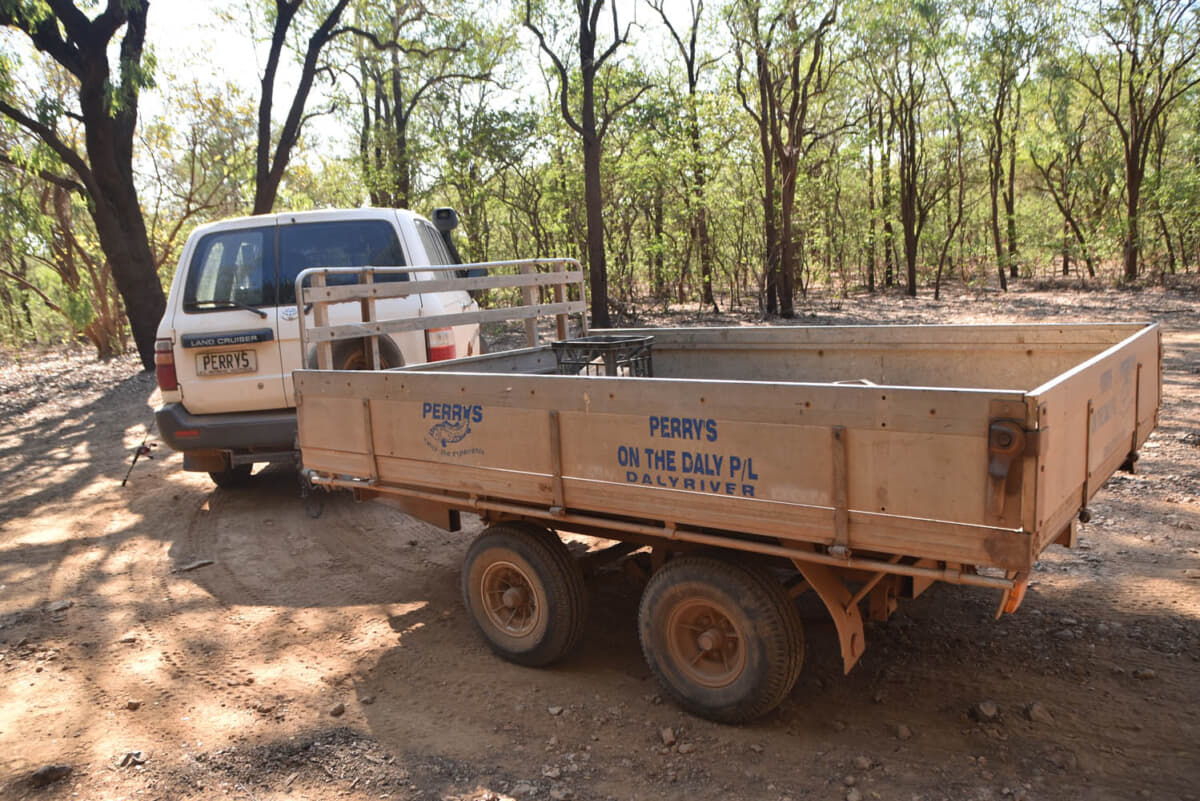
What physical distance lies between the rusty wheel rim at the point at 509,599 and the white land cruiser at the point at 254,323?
7.56ft

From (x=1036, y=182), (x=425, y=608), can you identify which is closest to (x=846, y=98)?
(x=1036, y=182)

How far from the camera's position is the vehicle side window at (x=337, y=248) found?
633cm

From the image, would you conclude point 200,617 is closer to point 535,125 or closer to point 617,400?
point 617,400

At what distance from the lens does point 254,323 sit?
245 inches

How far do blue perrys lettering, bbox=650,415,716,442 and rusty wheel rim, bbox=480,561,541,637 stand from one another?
120 cm

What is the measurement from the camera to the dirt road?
309 centimetres

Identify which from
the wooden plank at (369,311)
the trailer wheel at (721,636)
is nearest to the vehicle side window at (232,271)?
the wooden plank at (369,311)

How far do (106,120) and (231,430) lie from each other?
32.0 feet

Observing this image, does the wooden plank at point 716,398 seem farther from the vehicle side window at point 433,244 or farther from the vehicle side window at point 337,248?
the vehicle side window at point 433,244

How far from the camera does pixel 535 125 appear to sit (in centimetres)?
1903

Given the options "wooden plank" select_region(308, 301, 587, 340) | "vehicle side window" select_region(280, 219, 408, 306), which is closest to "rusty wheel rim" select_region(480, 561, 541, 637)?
"wooden plank" select_region(308, 301, 587, 340)

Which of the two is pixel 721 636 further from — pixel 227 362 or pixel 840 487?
pixel 227 362

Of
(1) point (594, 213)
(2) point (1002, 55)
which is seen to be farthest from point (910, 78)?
(1) point (594, 213)

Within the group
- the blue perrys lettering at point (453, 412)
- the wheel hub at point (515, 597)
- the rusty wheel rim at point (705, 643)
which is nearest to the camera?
the rusty wheel rim at point (705, 643)
